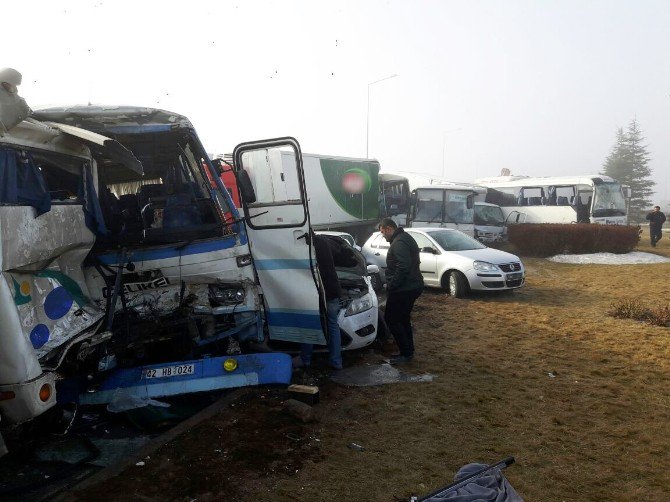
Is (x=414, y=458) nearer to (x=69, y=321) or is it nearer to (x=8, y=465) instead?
(x=69, y=321)

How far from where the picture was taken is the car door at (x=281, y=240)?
17.6 ft

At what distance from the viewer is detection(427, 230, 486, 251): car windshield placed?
452 inches

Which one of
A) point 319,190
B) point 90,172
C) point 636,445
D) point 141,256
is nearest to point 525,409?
point 636,445

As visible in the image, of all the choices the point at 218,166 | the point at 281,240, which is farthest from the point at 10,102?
the point at 281,240

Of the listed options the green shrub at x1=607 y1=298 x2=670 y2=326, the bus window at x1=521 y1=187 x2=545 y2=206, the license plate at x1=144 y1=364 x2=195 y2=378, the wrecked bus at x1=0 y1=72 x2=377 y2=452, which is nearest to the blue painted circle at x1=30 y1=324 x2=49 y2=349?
the wrecked bus at x1=0 y1=72 x2=377 y2=452

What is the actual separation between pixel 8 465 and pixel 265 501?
2.34 meters

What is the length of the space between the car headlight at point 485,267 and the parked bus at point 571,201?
15.5 m

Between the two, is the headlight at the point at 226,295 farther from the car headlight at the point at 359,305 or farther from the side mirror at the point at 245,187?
the car headlight at the point at 359,305

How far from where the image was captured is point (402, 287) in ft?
21.4

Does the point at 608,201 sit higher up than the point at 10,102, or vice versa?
the point at 10,102

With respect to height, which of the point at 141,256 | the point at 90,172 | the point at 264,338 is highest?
the point at 90,172

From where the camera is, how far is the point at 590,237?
18.2 m

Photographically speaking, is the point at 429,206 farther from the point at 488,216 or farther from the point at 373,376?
the point at 373,376

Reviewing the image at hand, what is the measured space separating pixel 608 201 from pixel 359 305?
2150 centimetres
